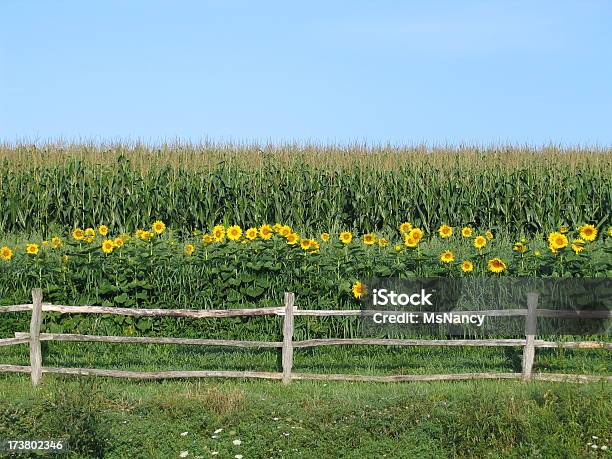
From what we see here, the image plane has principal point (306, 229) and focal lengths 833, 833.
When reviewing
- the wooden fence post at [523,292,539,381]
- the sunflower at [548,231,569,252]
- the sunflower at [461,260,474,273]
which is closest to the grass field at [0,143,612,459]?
→ the sunflower at [461,260,474,273]

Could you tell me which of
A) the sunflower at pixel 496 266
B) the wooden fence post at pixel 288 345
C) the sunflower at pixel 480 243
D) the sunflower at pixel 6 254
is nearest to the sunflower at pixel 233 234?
the wooden fence post at pixel 288 345

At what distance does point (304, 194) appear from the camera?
64.9 ft

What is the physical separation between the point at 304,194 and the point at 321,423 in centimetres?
1127

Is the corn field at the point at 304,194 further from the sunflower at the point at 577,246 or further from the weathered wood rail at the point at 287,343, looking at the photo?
the weathered wood rail at the point at 287,343

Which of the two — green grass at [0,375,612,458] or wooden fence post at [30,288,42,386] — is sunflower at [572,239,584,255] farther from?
wooden fence post at [30,288,42,386]

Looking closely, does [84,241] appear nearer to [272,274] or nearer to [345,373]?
[272,274]

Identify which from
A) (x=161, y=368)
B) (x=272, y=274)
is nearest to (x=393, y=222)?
(x=272, y=274)

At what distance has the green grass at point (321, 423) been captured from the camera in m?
8.38

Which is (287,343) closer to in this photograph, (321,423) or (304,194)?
(321,423)

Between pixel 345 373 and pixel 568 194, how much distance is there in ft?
35.4

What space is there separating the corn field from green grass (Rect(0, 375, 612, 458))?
10143 millimetres

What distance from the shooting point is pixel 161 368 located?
1166cm

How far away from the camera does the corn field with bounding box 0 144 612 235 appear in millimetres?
19703

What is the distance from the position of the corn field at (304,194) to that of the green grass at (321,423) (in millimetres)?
10143
